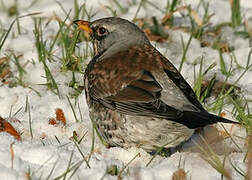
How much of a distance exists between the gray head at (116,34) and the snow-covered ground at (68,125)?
0.58 m

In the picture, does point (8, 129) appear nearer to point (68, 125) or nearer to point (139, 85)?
point (68, 125)

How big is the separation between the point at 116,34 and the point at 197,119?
1.55 m

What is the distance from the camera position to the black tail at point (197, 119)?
464 centimetres

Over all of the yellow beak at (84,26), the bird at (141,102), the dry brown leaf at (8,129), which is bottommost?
the dry brown leaf at (8,129)

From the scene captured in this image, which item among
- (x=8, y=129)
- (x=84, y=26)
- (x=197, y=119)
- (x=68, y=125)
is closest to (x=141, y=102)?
(x=197, y=119)

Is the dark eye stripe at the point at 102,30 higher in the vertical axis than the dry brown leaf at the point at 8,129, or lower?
higher

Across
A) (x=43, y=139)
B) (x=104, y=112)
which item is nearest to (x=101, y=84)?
(x=104, y=112)

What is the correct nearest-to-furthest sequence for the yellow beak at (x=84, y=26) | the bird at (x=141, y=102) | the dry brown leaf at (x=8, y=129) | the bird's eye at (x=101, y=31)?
the bird at (x=141, y=102) → the dry brown leaf at (x=8, y=129) → the bird's eye at (x=101, y=31) → the yellow beak at (x=84, y=26)

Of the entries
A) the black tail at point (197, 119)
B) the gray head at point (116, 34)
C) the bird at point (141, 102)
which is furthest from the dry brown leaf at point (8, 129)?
the black tail at point (197, 119)

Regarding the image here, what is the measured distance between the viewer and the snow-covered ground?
434cm

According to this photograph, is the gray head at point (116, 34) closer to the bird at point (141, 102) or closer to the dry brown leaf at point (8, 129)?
the bird at point (141, 102)

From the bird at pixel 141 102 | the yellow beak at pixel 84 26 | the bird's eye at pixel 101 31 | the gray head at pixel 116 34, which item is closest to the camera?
the bird at pixel 141 102

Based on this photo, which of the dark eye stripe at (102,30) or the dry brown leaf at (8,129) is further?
the dark eye stripe at (102,30)

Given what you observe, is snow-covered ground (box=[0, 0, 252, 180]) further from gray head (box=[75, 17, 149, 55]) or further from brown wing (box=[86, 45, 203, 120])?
gray head (box=[75, 17, 149, 55])
